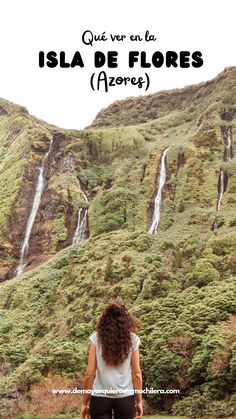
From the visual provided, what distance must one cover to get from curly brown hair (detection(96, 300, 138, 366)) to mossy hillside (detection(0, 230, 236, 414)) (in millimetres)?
17883

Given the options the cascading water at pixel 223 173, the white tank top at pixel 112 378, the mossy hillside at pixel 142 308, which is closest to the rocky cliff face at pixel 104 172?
the cascading water at pixel 223 173

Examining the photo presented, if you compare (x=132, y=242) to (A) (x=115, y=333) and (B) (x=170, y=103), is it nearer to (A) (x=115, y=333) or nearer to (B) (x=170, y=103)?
(A) (x=115, y=333)

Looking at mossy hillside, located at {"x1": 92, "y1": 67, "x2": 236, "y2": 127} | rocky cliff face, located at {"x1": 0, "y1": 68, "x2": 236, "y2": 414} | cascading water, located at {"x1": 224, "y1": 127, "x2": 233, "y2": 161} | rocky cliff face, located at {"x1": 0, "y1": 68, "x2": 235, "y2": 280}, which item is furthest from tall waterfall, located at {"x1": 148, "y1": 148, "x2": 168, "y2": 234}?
mossy hillside, located at {"x1": 92, "y1": 67, "x2": 236, "y2": 127}

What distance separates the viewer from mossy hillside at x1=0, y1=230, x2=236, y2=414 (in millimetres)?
25078

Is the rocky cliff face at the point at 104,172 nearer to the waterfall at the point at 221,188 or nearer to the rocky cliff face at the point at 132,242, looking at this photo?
the rocky cliff face at the point at 132,242

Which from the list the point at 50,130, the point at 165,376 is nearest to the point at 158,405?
the point at 165,376

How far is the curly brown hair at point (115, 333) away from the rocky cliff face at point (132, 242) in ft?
56.4

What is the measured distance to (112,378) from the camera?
612cm

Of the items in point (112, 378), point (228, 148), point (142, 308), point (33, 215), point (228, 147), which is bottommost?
point (142, 308)

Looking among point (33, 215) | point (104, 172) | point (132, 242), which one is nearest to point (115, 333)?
point (132, 242)

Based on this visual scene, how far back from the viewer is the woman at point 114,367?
5.95 m

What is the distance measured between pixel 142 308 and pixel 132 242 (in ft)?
52.8

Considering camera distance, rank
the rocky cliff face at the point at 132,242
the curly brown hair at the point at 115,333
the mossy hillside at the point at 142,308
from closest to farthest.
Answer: the curly brown hair at the point at 115,333 → the mossy hillside at the point at 142,308 → the rocky cliff face at the point at 132,242

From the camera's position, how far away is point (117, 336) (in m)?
6.20
